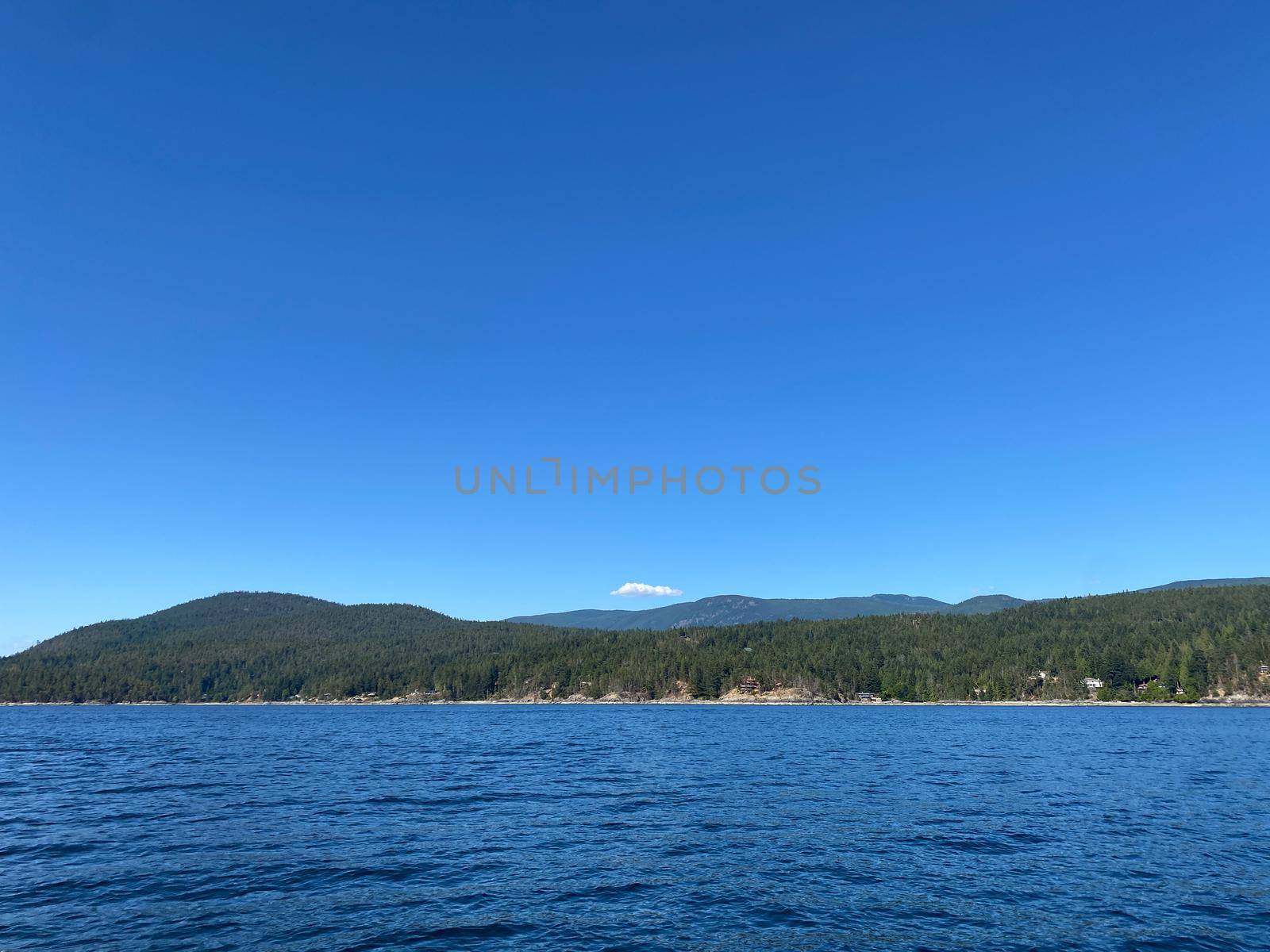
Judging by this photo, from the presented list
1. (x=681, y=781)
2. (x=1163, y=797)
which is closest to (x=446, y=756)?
(x=681, y=781)

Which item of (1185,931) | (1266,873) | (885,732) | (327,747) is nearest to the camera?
(1185,931)

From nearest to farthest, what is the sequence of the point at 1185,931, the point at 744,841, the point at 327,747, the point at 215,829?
the point at 1185,931 → the point at 744,841 → the point at 215,829 → the point at 327,747

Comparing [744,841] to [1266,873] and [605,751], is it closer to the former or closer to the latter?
[1266,873]

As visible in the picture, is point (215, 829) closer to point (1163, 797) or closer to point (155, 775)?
point (155, 775)

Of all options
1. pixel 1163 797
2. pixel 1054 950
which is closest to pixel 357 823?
pixel 1054 950

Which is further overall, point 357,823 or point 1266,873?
point 357,823

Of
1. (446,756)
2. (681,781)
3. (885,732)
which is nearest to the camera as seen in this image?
(681,781)
